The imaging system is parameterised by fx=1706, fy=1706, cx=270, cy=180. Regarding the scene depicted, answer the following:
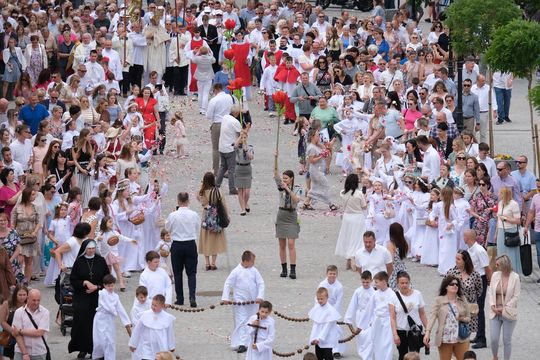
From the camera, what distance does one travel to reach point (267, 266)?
25125mm

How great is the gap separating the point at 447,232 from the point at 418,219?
0.97 m

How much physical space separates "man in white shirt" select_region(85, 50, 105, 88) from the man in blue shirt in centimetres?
364

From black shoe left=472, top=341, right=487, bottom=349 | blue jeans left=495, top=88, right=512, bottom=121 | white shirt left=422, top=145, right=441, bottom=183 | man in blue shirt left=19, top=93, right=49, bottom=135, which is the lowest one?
black shoe left=472, top=341, right=487, bottom=349

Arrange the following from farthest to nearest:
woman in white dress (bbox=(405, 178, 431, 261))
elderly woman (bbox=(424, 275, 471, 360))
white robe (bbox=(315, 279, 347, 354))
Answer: woman in white dress (bbox=(405, 178, 431, 261)), white robe (bbox=(315, 279, 347, 354)), elderly woman (bbox=(424, 275, 471, 360))

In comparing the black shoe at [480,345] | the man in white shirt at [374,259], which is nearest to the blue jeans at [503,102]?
the man in white shirt at [374,259]

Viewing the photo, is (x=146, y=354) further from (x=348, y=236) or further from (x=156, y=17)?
(x=156, y=17)

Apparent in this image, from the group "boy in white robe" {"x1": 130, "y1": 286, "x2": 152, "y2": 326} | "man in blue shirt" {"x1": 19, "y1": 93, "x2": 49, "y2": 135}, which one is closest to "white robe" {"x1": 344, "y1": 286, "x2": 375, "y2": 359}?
"boy in white robe" {"x1": 130, "y1": 286, "x2": 152, "y2": 326}

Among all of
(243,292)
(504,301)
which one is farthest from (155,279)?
(504,301)

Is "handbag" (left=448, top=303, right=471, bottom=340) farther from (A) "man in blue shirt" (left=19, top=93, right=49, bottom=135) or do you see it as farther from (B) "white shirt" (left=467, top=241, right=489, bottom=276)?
(A) "man in blue shirt" (left=19, top=93, right=49, bottom=135)

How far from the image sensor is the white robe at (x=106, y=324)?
68.0 feet

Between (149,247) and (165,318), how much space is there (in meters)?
5.16

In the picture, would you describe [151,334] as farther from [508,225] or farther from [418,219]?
[418,219]

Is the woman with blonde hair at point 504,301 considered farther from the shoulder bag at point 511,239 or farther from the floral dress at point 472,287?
the shoulder bag at point 511,239

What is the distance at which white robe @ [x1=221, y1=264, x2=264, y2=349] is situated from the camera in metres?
21.4
